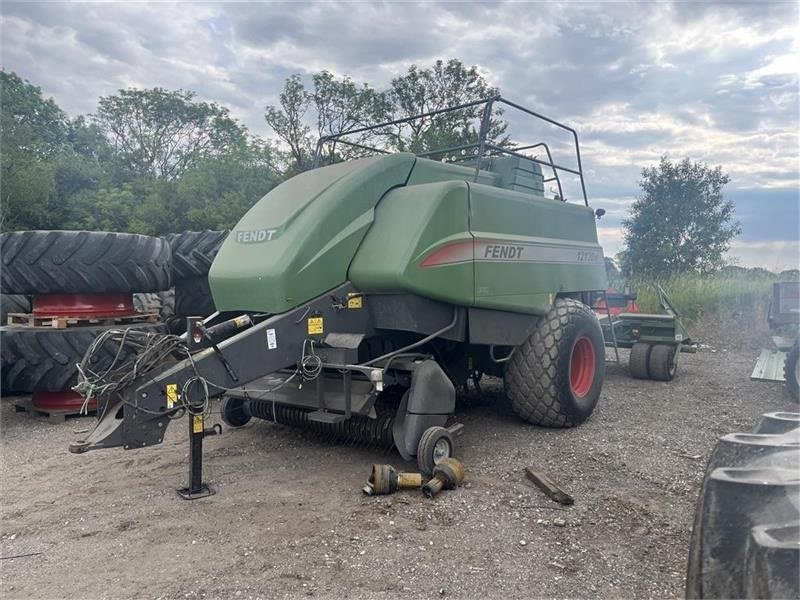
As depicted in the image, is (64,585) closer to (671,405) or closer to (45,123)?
(671,405)

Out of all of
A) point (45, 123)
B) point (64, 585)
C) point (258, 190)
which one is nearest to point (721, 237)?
point (258, 190)

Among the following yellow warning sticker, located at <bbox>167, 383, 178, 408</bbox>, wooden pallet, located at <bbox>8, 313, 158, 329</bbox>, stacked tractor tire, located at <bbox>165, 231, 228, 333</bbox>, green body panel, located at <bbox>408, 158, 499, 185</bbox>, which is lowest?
yellow warning sticker, located at <bbox>167, 383, 178, 408</bbox>

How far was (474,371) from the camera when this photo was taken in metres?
5.97

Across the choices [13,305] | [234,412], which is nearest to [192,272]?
[13,305]

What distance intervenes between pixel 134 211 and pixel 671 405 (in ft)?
58.8

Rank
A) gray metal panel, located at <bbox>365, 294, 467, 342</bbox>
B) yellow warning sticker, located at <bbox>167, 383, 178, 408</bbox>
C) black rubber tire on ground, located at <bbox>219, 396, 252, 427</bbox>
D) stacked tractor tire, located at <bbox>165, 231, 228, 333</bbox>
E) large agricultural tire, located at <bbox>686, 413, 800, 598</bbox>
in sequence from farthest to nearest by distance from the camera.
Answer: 1. stacked tractor tire, located at <bbox>165, 231, 228, 333</bbox>
2. black rubber tire on ground, located at <bbox>219, 396, 252, 427</bbox>
3. gray metal panel, located at <bbox>365, 294, 467, 342</bbox>
4. yellow warning sticker, located at <bbox>167, 383, 178, 408</bbox>
5. large agricultural tire, located at <bbox>686, 413, 800, 598</bbox>

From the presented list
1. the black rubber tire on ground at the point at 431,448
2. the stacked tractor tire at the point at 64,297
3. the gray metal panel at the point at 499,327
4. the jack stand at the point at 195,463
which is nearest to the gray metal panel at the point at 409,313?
the gray metal panel at the point at 499,327

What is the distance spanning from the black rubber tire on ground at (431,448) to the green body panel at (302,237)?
4.15 feet

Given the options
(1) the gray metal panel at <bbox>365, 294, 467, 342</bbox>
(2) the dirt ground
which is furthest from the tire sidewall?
(1) the gray metal panel at <bbox>365, 294, 467, 342</bbox>

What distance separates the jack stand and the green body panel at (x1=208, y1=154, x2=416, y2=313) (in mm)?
910

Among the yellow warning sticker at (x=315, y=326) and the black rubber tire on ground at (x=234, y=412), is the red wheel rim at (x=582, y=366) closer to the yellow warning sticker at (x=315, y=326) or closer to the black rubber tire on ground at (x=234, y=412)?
the yellow warning sticker at (x=315, y=326)

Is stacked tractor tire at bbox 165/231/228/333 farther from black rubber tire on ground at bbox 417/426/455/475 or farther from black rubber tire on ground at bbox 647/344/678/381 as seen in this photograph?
black rubber tire on ground at bbox 647/344/678/381

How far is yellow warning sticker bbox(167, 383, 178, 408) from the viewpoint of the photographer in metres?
3.71

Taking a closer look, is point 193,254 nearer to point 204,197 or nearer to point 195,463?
point 195,463
